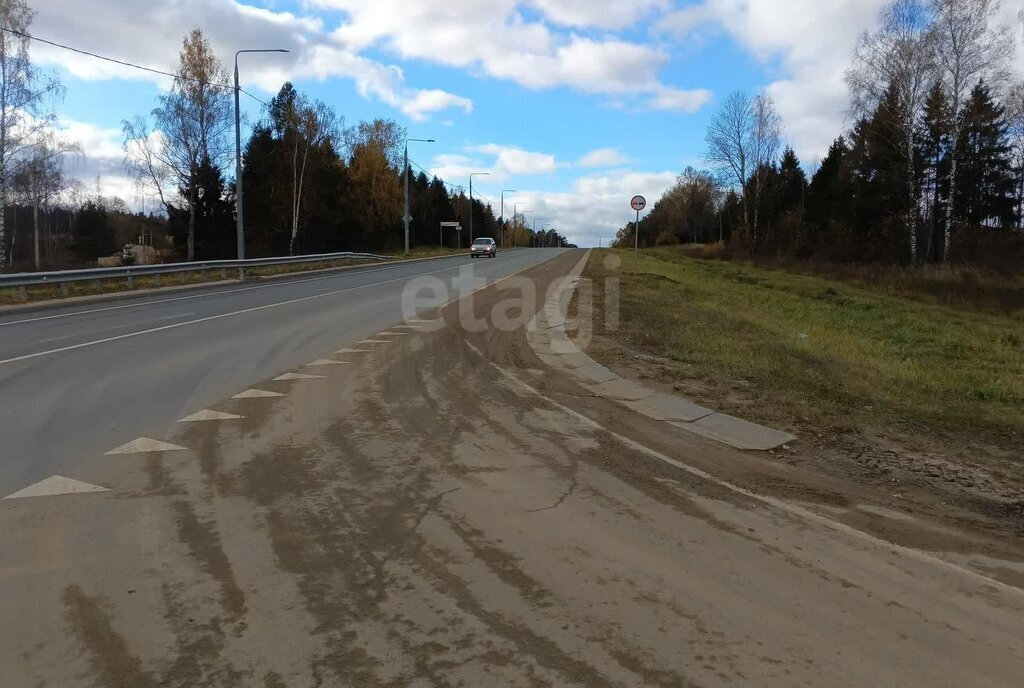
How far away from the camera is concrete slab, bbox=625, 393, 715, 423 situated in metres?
7.23

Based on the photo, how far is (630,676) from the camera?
2.85m

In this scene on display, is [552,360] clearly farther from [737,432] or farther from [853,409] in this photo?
[853,409]

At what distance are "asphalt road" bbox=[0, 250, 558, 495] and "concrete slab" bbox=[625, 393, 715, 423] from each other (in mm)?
4940

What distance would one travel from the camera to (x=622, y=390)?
8.49 m

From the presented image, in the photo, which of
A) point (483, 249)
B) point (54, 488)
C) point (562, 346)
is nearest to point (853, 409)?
point (562, 346)

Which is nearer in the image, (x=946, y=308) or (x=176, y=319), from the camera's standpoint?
(x=176, y=319)

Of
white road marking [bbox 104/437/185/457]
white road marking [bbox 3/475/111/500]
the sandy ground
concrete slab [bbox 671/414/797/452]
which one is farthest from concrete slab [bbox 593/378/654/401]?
white road marking [bbox 3/475/111/500]

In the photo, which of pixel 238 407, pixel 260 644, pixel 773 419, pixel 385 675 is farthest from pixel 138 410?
pixel 773 419

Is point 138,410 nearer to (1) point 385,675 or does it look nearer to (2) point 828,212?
(1) point 385,675

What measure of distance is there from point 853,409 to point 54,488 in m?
7.91

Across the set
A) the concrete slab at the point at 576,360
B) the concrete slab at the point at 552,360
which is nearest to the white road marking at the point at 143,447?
the concrete slab at the point at 552,360

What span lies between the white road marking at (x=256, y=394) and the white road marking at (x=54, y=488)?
269 cm

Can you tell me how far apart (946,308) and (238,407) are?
982 inches

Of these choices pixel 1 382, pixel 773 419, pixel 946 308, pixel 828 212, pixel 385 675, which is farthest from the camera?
pixel 828 212
